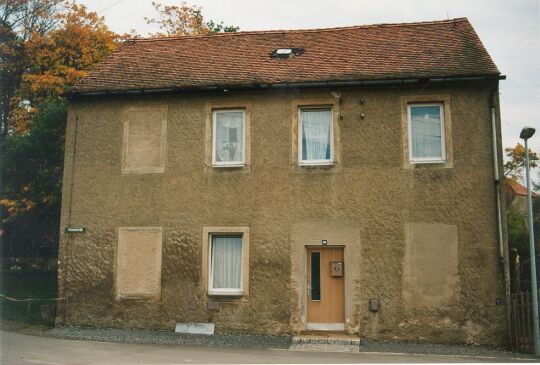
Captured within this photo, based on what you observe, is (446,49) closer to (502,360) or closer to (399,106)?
(399,106)

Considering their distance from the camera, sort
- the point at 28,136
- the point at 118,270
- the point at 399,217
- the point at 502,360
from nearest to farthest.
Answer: the point at 502,360 < the point at 399,217 < the point at 118,270 < the point at 28,136

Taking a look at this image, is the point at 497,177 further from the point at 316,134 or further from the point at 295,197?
the point at 295,197

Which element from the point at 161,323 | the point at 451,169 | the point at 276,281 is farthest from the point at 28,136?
the point at 451,169

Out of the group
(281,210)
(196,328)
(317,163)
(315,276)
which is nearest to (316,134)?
(317,163)

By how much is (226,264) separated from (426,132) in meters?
6.15

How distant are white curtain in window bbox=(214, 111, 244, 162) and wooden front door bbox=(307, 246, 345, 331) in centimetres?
327

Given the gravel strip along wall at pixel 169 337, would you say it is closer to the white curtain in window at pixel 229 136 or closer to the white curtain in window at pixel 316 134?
the white curtain in window at pixel 229 136

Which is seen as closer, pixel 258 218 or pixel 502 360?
pixel 502 360

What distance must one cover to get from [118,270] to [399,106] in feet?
27.8

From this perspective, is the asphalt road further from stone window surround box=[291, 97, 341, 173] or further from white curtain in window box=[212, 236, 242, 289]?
stone window surround box=[291, 97, 341, 173]

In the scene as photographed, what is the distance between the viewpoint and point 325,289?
526 inches

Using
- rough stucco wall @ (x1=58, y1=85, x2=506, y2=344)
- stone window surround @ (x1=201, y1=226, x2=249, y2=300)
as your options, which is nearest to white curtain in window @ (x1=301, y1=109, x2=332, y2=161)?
rough stucco wall @ (x1=58, y1=85, x2=506, y2=344)

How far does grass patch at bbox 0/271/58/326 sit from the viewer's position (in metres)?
15.6

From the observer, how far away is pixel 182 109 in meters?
14.5
